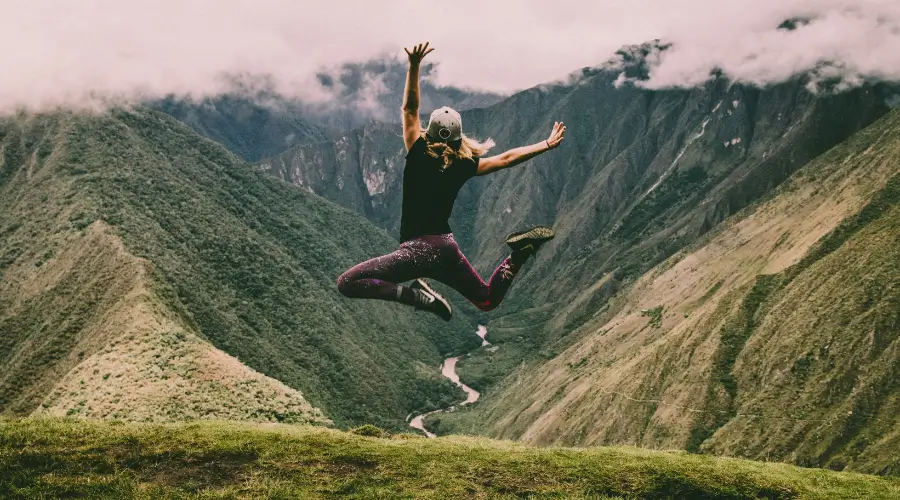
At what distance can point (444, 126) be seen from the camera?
31.2 feet

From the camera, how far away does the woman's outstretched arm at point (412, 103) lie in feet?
30.3

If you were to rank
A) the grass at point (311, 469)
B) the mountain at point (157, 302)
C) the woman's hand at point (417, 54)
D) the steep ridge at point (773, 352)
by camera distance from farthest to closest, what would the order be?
the steep ridge at point (773, 352) < the mountain at point (157, 302) < the grass at point (311, 469) < the woman's hand at point (417, 54)

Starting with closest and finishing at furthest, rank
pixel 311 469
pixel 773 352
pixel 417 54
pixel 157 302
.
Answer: pixel 417 54 → pixel 311 469 → pixel 157 302 → pixel 773 352

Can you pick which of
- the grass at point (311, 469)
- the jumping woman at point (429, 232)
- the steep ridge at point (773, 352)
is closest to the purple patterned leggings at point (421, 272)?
the jumping woman at point (429, 232)

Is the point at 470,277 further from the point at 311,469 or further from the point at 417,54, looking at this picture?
the point at 311,469

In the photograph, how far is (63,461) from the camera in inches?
512

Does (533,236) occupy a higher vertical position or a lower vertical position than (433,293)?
higher

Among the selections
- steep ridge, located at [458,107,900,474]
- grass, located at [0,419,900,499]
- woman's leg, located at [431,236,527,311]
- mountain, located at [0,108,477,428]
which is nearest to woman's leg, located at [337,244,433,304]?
woman's leg, located at [431,236,527,311]

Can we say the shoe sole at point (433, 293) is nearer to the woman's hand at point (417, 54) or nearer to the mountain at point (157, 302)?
the woman's hand at point (417, 54)

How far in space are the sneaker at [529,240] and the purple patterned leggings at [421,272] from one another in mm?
473

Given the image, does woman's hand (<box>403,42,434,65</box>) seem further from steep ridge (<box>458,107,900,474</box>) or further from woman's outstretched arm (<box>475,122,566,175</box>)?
steep ridge (<box>458,107,900,474</box>)

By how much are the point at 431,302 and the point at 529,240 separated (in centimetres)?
175

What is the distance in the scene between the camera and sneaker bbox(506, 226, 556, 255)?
9889mm

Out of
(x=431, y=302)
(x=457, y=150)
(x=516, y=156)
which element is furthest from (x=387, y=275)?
(x=516, y=156)
